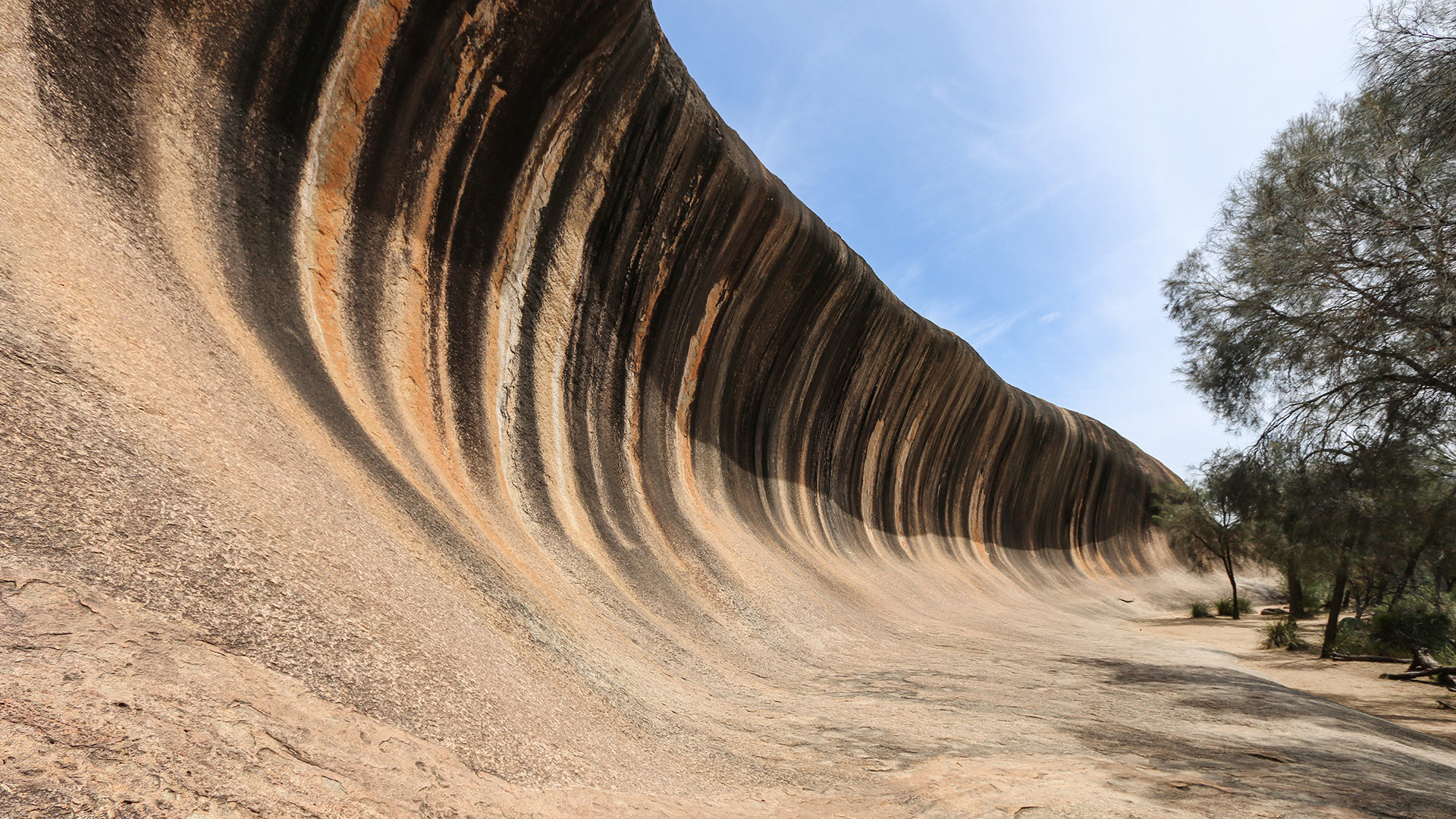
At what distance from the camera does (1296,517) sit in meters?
7.87

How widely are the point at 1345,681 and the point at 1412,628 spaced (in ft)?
7.42

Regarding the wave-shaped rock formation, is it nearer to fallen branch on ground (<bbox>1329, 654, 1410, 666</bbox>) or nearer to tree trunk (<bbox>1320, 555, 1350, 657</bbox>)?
tree trunk (<bbox>1320, 555, 1350, 657</bbox>)

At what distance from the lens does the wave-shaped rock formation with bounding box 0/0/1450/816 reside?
1914 millimetres

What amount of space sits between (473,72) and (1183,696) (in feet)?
24.1

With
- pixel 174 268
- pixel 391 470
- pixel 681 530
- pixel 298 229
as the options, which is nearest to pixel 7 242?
pixel 174 268

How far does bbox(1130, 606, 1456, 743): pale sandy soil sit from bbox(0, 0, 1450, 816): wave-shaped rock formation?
225cm

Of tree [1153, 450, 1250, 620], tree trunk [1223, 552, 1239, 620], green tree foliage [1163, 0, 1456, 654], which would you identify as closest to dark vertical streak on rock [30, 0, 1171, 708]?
green tree foliage [1163, 0, 1456, 654]

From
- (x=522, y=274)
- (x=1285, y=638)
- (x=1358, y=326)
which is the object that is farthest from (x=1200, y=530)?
(x=522, y=274)

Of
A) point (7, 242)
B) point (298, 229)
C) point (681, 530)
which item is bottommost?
point (681, 530)

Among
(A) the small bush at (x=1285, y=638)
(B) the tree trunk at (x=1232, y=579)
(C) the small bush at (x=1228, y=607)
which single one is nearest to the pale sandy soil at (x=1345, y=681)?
(A) the small bush at (x=1285, y=638)

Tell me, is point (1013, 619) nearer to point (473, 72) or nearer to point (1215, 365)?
point (1215, 365)

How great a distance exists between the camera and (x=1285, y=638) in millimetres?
11680

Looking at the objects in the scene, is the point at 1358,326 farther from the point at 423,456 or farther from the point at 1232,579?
the point at 1232,579

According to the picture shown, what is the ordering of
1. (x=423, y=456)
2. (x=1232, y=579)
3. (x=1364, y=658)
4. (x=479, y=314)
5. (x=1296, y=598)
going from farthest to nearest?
(x=1232, y=579) < (x=1296, y=598) < (x=1364, y=658) < (x=479, y=314) < (x=423, y=456)
